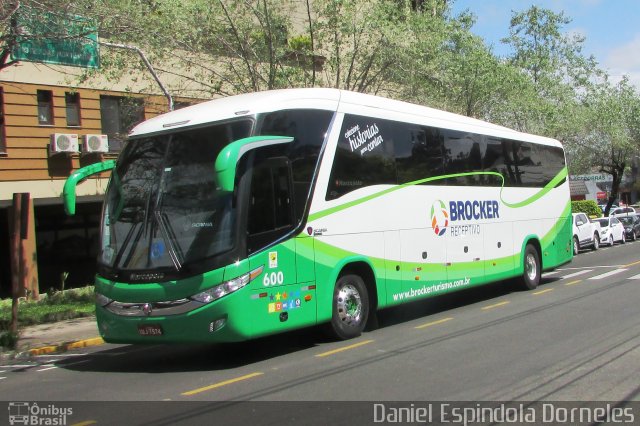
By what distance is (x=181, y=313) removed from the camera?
8258 millimetres

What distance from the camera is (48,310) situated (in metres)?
15.4

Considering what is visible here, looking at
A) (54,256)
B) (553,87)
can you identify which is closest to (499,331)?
(54,256)

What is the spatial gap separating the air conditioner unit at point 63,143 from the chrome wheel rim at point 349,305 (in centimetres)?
1279

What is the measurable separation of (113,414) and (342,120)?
5.53 metres

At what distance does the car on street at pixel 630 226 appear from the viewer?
121ft

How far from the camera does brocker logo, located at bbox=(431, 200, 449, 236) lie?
1210 centimetres

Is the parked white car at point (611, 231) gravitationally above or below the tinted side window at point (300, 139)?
below

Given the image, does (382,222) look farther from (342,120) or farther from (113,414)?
(113,414)

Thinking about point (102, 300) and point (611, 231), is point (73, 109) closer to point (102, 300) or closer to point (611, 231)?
point (102, 300)

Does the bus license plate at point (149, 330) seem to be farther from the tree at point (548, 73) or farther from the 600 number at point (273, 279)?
the tree at point (548, 73)

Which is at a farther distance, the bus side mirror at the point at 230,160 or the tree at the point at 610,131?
the tree at the point at 610,131

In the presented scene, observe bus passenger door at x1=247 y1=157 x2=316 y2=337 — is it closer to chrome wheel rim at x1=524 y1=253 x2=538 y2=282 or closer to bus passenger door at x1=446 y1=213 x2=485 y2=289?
bus passenger door at x1=446 y1=213 x2=485 y2=289

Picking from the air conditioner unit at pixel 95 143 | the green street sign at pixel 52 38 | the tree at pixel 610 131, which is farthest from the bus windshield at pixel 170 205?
the tree at pixel 610 131

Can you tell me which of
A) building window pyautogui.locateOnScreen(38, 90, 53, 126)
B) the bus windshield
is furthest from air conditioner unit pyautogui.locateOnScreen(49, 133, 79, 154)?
the bus windshield
